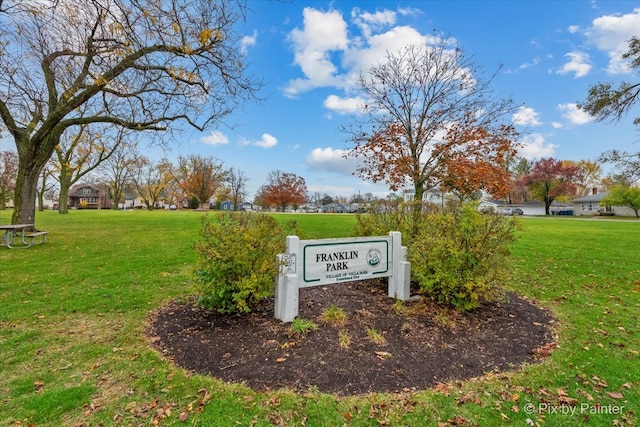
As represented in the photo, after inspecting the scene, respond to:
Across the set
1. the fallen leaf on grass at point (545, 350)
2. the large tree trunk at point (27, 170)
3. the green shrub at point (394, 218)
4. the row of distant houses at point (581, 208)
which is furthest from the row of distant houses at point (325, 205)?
the fallen leaf on grass at point (545, 350)

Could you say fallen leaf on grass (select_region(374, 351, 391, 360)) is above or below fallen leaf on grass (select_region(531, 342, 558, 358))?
above

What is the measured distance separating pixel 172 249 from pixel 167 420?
25.7 feet

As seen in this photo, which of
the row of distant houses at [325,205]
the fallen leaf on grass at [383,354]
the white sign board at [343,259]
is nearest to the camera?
the fallen leaf on grass at [383,354]

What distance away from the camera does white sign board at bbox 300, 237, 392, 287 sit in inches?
163

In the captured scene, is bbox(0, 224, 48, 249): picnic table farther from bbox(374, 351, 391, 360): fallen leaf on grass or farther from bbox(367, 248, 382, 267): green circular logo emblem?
bbox(374, 351, 391, 360): fallen leaf on grass

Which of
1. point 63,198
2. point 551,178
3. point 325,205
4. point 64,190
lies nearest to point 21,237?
point 64,190

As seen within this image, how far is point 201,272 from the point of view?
412cm

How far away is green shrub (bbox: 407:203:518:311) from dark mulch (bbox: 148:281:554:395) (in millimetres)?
315

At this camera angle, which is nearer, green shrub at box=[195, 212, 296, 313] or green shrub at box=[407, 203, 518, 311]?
green shrub at box=[195, 212, 296, 313]

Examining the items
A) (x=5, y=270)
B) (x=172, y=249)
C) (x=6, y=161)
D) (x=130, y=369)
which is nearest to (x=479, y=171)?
(x=130, y=369)

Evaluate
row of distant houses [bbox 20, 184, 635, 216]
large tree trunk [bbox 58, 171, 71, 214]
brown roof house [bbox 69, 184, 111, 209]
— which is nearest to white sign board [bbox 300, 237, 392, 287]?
row of distant houses [bbox 20, 184, 635, 216]

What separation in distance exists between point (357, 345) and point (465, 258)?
6.25 ft

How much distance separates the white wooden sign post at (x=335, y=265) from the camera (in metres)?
3.99

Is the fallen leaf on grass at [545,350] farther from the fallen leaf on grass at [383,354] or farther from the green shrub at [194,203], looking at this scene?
the green shrub at [194,203]
